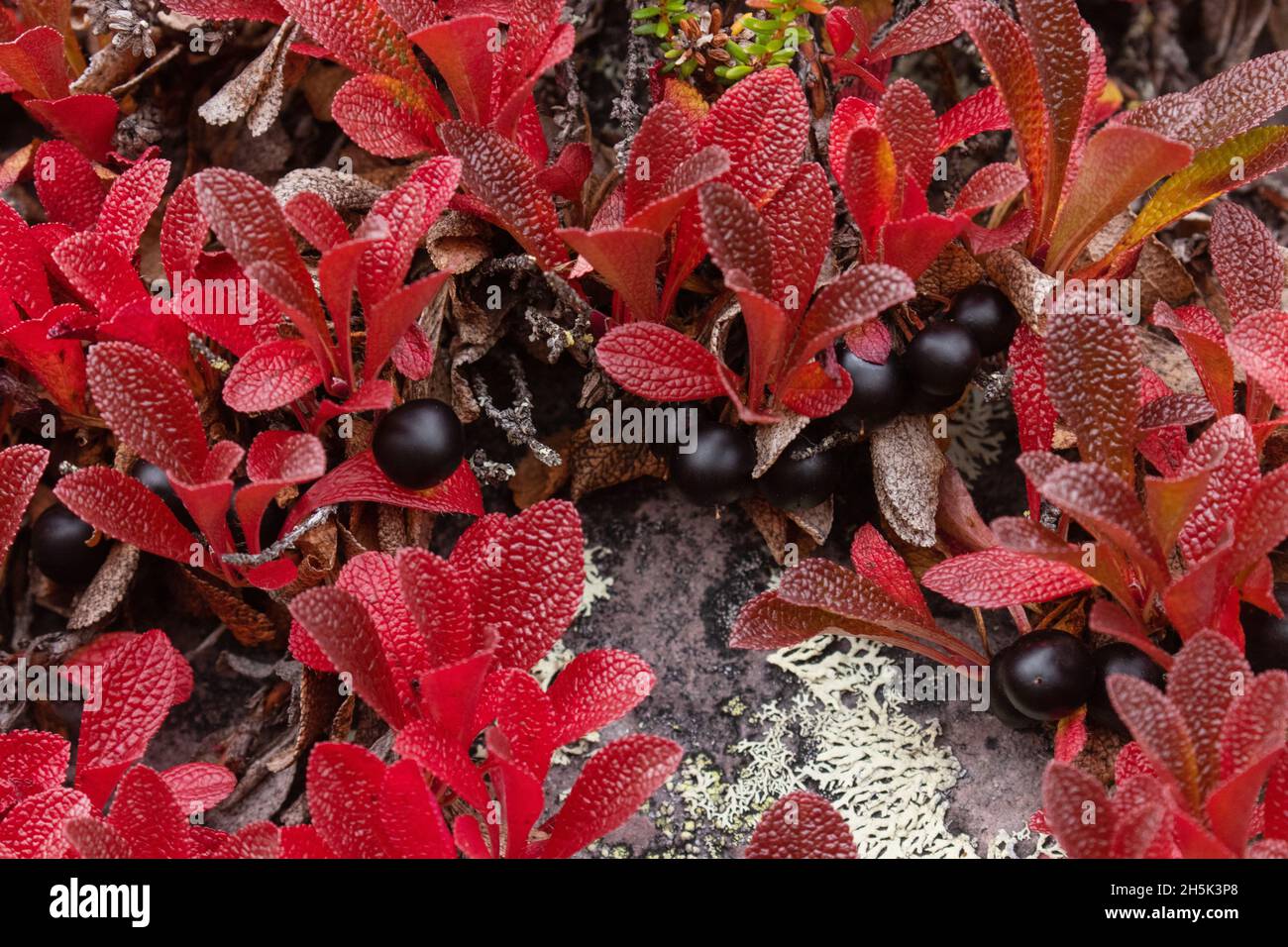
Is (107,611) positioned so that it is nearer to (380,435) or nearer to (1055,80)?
(380,435)

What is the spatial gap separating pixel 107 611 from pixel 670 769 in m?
0.71

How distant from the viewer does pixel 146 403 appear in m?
1.16

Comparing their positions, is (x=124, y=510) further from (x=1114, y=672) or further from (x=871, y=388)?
(x=1114, y=672)

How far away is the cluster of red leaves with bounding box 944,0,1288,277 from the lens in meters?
1.21

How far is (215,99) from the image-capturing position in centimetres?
142

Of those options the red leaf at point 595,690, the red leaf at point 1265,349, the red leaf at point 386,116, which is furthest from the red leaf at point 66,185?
the red leaf at point 1265,349

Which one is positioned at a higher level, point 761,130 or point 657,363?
point 761,130

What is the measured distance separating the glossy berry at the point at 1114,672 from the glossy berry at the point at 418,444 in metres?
0.72

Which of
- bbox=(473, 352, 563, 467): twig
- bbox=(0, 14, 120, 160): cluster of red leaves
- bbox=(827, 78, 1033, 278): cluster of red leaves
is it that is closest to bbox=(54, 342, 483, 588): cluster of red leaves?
bbox=(473, 352, 563, 467): twig

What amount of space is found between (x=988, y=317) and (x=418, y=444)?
2.20 feet

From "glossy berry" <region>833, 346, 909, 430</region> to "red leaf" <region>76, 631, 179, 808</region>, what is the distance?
2.62 feet

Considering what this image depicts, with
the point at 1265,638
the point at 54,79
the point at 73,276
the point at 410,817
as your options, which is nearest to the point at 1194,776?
the point at 1265,638

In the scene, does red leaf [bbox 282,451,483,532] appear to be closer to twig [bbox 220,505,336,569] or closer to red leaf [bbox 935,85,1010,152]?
twig [bbox 220,505,336,569]

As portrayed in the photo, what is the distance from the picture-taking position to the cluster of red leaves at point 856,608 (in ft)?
3.95
